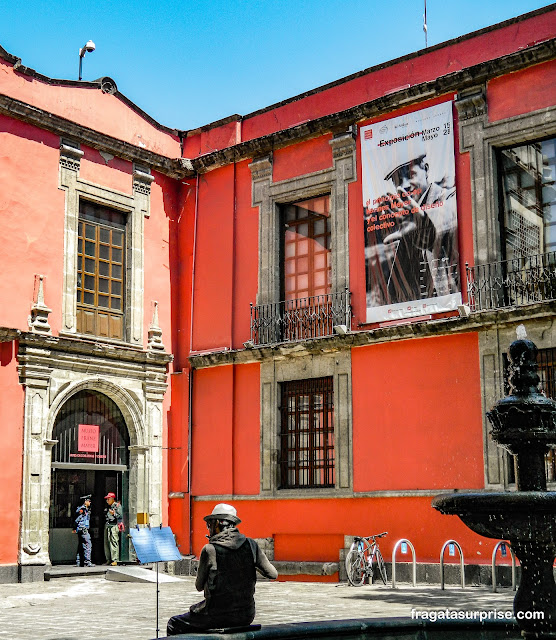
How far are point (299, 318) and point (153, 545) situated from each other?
8.24m

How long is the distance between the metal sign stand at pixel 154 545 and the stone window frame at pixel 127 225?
768 cm

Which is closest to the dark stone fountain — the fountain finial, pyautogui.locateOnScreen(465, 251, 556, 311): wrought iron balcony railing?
the fountain finial

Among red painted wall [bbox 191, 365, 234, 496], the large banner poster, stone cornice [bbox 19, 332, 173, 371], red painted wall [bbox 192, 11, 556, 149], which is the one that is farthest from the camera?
red painted wall [bbox 191, 365, 234, 496]

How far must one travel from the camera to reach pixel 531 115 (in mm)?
13695

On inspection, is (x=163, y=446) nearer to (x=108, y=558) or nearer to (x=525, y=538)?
(x=108, y=558)

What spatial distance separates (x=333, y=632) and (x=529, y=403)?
2.13 m

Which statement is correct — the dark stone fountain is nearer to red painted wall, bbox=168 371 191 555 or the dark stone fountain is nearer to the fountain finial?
the fountain finial

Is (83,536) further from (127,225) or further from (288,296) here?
(127,225)

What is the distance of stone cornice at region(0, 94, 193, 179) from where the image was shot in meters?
15.2

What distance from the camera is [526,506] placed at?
18.6 ft

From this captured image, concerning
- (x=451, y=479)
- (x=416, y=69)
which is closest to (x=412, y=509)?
(x=451, y=479)

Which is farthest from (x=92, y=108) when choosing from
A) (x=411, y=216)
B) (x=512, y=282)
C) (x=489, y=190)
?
(x=512, y=282)

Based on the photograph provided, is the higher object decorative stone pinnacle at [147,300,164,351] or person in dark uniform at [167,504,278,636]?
decorative stone pinnacle at [147,300,164,351]

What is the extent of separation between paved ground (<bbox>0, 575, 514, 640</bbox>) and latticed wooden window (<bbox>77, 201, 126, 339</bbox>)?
15.1ft
